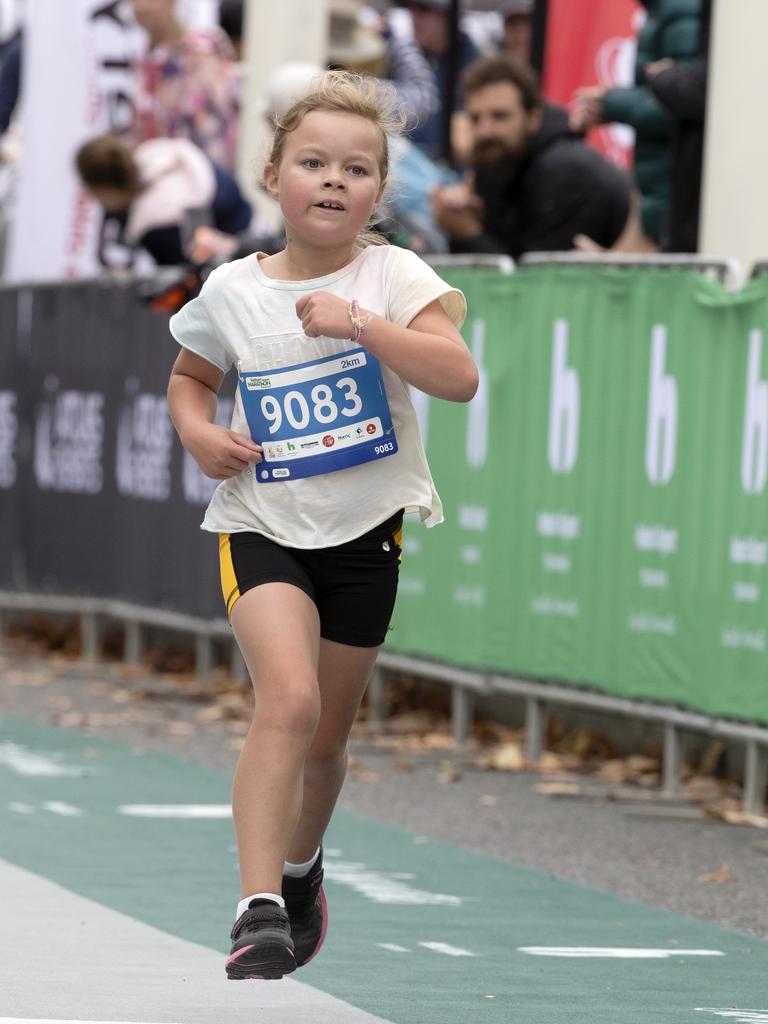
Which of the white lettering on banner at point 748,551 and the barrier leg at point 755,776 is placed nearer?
the white lettering on banner at point 748,551

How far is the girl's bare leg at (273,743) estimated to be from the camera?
4.85 metres

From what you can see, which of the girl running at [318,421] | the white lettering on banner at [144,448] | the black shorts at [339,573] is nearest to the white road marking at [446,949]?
the girl running at [318,421]

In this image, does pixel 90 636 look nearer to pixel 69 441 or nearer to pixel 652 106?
pixel 69 441

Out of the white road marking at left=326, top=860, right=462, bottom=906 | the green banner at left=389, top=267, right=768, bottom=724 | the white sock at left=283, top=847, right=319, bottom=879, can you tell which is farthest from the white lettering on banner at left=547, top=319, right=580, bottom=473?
the white sock at left=283, top=847, right=319, bottom=879

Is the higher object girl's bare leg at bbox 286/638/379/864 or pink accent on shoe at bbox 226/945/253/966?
girl's bare leg at bbox 286/638/379/864

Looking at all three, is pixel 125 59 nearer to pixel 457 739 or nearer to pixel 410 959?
pixel 457 739

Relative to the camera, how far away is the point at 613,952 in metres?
6.17

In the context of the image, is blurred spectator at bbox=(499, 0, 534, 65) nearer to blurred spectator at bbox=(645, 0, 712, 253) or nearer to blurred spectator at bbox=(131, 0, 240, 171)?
blurred spectator at bbox=(131, 0, 240, 171)

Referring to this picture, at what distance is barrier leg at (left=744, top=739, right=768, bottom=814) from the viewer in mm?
8711

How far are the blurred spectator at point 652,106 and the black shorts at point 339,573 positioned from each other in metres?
5.91

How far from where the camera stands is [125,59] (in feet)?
52.7

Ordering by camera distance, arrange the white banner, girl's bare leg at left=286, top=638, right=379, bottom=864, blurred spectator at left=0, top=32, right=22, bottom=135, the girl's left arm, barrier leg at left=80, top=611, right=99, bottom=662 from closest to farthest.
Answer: the girl's left arm
girl's bare leg at left=286, top=638, right=379, bottom=864
barrier leg at left=80, top=611, right=99, bottom=662
the white banner
blurred spectator at left=0, top=32, right=22, bottom=135

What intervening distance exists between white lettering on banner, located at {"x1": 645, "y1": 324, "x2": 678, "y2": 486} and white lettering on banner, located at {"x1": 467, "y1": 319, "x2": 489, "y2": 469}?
1.12m

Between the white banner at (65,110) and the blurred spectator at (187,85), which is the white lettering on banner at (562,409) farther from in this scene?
the white banner at (65,110)
